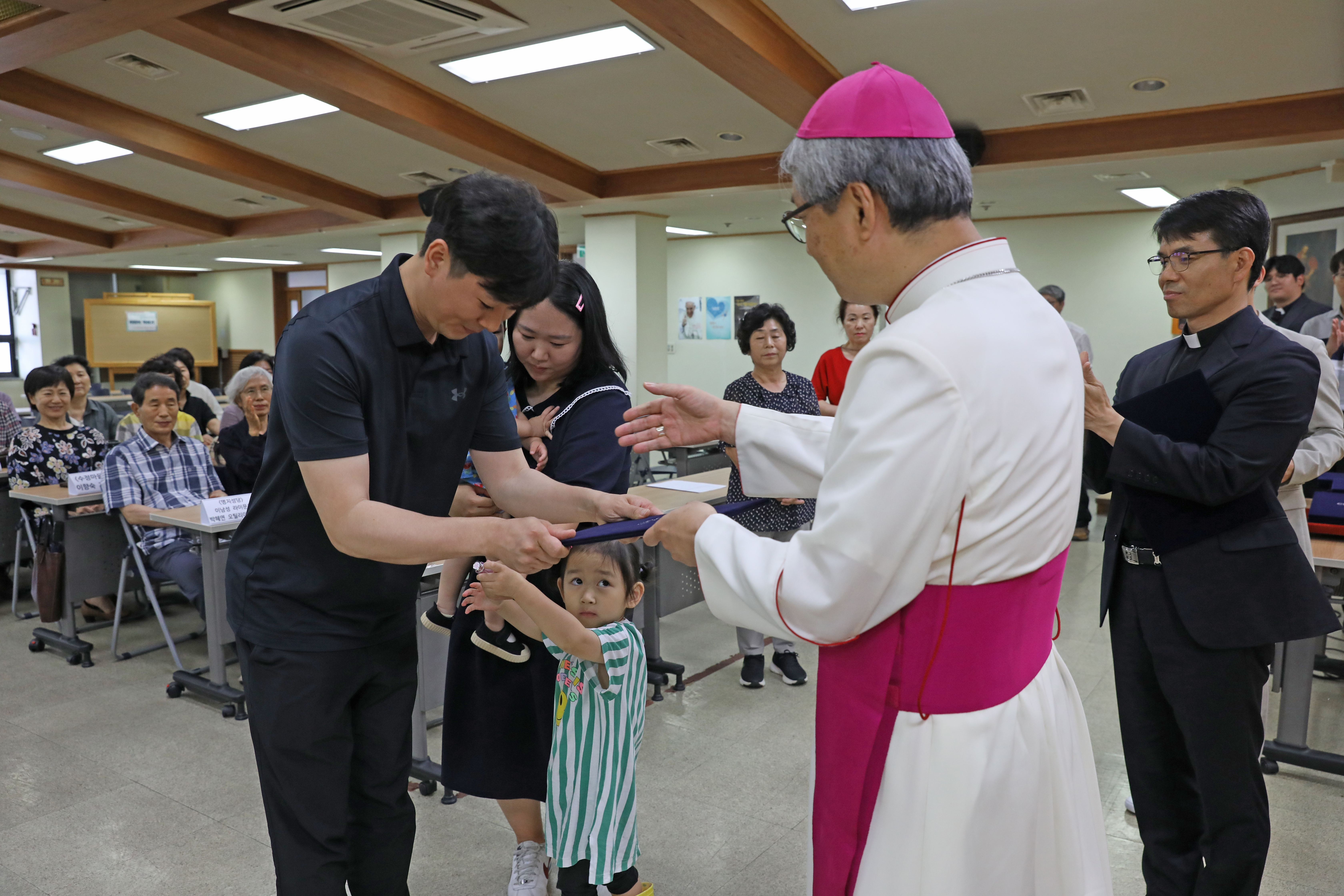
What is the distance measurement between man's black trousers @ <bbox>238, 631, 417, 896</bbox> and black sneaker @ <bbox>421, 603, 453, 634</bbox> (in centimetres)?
64

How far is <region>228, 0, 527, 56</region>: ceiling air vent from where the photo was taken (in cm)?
463

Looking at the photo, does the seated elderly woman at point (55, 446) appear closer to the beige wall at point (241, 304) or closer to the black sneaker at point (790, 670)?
the black sneaker at point (790, 670)

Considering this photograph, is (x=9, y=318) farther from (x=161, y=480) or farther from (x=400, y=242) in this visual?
(x=161, y=480)

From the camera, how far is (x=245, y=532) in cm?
166

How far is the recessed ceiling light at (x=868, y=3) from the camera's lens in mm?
4586

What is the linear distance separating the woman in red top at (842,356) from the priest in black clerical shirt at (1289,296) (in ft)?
7.95

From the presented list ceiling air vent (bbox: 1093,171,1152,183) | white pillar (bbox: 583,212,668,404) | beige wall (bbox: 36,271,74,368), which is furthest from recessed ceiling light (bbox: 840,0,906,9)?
beige wall (bbox: 36,271,74,368)

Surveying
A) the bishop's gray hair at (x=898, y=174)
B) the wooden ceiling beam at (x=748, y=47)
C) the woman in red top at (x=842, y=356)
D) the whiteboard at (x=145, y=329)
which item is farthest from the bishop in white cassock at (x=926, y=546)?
the whiteboard at (x=145, y=329)

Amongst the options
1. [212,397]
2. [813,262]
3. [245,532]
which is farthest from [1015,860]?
[813,262]

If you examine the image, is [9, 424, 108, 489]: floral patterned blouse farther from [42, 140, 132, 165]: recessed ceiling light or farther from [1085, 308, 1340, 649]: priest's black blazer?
[1085, 308, 1340, 649]: priest's black blazer

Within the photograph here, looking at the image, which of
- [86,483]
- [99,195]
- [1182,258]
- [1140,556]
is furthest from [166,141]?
[1140,556]

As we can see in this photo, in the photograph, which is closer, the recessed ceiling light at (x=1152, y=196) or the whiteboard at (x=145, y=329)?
the recessed ceiling light at (x=1152, y=196)

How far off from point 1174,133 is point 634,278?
17.0ft

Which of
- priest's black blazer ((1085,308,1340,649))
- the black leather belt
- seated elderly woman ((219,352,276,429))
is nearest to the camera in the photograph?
priest's black blazer ((1085,308,1340,649))
